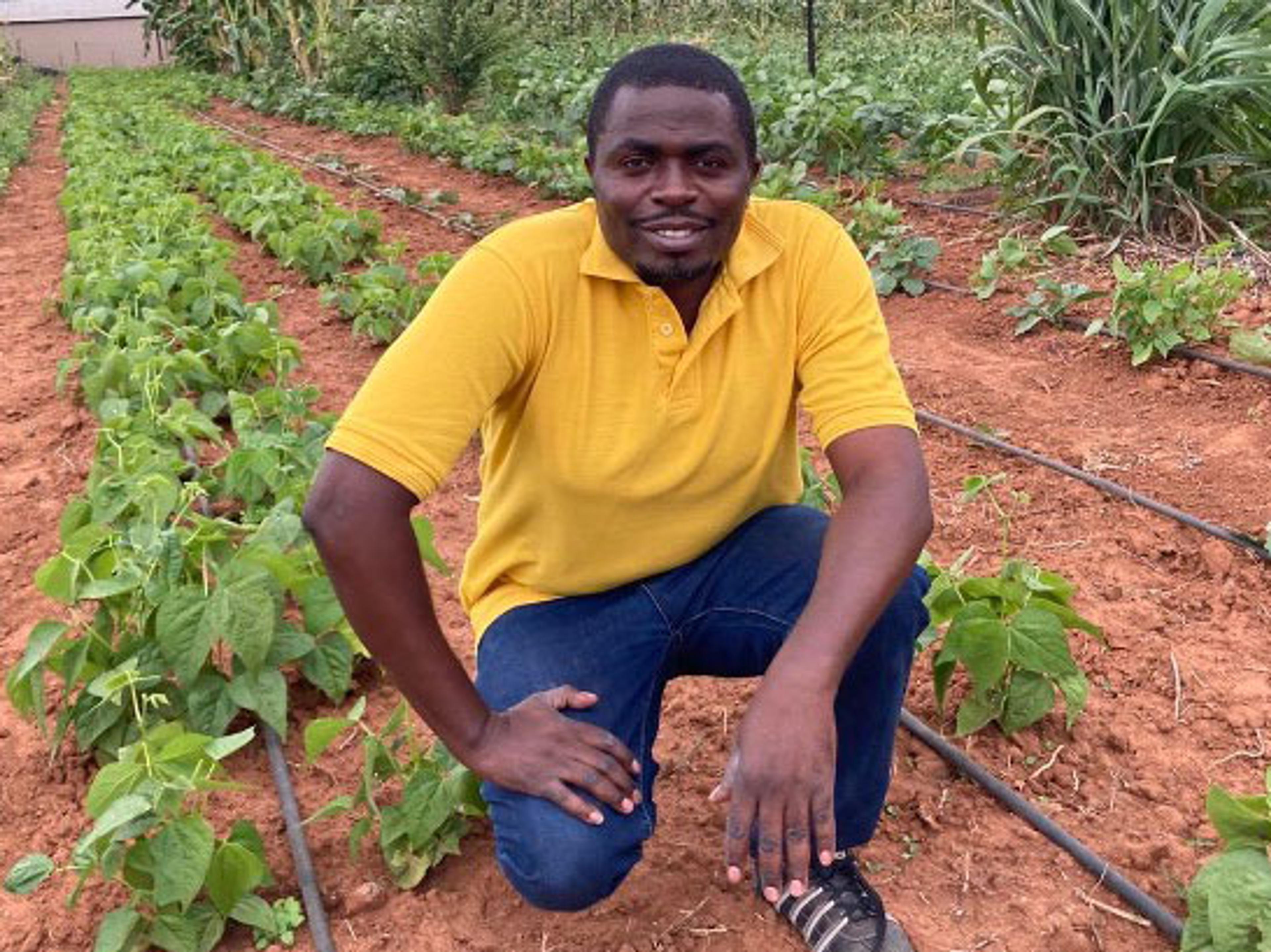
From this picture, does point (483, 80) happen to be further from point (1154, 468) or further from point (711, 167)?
point (711, 167)

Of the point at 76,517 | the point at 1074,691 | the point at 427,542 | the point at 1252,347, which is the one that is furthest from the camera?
the point at 1252,347

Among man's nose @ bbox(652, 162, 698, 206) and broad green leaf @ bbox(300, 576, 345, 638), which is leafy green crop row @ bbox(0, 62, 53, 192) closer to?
broad green leaf @ bbox(300, 576, 345, 638)

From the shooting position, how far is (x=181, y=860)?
1.77 m

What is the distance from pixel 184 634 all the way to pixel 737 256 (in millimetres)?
1139

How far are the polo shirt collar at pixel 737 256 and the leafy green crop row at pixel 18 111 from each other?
9631 millimetres

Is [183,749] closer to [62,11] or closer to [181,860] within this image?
[181,860]

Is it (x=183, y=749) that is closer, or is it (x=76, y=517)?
(x=183, y=749)

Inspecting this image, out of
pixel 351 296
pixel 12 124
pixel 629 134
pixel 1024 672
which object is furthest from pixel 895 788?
pixel 12 124

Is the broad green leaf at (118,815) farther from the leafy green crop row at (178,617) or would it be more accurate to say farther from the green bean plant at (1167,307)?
the green bean plant at (1167,307)

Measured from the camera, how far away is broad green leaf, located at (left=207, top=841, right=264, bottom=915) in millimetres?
1841

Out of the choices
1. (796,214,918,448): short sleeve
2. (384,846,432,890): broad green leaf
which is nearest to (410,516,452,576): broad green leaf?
(384,846,432,890): broad green leaf

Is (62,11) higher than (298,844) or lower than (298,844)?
higher

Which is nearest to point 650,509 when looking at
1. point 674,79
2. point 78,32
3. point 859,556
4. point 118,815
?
point 859,556

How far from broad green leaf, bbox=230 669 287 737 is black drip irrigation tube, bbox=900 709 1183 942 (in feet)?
3.71
